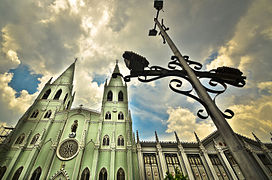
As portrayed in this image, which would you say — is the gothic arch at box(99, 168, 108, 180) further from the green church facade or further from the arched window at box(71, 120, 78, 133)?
the arched window at box(71, 120, 78, 133)

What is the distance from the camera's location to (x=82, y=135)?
64.6ft

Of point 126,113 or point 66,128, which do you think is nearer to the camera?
point 66,128

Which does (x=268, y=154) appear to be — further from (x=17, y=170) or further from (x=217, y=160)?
(x=17, y=170)

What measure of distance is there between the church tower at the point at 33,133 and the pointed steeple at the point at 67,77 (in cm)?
137

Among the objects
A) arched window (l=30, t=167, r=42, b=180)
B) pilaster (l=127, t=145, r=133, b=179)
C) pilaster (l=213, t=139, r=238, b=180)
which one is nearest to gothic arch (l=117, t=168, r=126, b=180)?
pilaster (l=127, t=145, r=133, b=179)

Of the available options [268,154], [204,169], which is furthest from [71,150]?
[268,154]

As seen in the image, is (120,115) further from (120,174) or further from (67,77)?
(67,77)

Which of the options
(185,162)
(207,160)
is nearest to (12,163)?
(185,162)

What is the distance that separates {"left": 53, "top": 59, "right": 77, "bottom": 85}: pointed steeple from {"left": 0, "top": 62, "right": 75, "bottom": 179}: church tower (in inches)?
53.8

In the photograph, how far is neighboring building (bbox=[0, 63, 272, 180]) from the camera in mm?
16312

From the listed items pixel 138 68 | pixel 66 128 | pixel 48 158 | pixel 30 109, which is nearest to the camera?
pixel 138 68

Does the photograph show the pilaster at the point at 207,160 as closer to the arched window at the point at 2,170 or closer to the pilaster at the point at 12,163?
the pilaster at the point at 12,163

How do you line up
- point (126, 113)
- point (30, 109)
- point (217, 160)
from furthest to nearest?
point (126, 113)
point (30, 109)
point (217, 160)

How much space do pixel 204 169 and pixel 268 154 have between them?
10.6 metres
